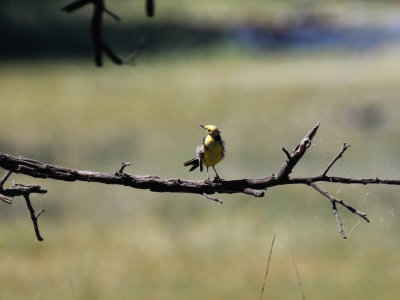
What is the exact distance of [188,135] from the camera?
54.3ft

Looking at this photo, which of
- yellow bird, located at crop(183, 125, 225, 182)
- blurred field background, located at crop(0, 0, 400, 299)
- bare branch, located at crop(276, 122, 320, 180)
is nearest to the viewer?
bare branch, located at crop(276, 122, 320, 180)

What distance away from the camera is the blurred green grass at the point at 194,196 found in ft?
33.0

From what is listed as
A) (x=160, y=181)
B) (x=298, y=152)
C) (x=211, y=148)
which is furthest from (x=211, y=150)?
(x=298, y=152)

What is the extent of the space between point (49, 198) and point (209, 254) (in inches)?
128

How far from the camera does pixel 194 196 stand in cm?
1338

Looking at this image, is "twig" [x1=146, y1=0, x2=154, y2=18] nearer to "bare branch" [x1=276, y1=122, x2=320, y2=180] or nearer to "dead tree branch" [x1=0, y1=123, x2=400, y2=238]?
"dead tree branch" [x1=0, y1=123, x2=400, y2=238]

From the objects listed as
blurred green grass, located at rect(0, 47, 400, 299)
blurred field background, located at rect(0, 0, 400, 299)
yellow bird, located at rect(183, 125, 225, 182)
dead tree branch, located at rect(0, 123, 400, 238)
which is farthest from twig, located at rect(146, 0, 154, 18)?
blurred green grass, located at rect(0, 47, 400, 299)

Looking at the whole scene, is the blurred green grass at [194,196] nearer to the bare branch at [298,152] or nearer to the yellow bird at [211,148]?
the yellow bird at [211,148]

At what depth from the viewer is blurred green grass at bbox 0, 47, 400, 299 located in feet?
33.0

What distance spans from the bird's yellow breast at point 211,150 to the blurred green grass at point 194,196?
3.17 feet

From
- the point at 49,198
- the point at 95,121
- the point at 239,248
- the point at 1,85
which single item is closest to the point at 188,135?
the point at 95,121

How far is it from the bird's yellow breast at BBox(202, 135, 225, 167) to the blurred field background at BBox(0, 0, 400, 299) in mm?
720

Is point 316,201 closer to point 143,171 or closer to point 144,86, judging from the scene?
point 143,171

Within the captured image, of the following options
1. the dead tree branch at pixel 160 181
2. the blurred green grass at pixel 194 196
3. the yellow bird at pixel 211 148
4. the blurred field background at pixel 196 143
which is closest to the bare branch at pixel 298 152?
the dead tree branch at pixel 160 181
